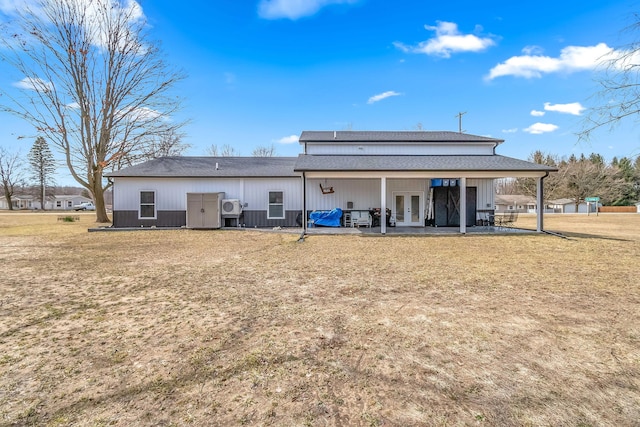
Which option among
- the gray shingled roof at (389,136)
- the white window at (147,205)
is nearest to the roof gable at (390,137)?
the gray shingled roof at (389,136)

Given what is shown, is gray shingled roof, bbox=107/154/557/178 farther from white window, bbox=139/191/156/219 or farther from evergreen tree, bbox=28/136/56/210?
evergreen tree, bbox=28/136/56/210

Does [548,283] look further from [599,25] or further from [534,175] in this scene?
[534,175]

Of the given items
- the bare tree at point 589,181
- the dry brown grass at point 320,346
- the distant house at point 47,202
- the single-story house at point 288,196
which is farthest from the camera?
the distant house at point 47,202

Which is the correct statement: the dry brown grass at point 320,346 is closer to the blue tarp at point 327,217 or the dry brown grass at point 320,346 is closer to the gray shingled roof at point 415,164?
the gray shingled roof at point 415,164

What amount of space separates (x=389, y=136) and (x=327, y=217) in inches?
284

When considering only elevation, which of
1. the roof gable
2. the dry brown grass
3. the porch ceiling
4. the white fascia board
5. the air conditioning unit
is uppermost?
the roof gable

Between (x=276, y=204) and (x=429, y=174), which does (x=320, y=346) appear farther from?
(x=276, y=204)

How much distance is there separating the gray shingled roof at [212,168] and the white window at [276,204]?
100 cm

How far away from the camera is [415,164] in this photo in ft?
45.2

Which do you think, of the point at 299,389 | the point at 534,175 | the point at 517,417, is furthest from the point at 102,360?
the point at 534,175

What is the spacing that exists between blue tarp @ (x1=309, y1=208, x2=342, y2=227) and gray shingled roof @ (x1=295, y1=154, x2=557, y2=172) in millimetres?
2485

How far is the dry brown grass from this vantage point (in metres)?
2.27

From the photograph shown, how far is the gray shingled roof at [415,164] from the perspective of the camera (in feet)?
42.1

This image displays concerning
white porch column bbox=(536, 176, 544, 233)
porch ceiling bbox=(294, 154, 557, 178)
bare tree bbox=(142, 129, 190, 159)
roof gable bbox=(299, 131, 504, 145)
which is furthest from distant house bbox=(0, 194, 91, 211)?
white porch column bbox=(536, 176, 544, 233)
